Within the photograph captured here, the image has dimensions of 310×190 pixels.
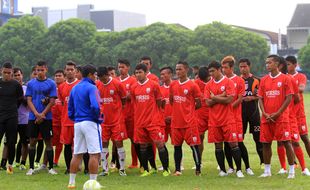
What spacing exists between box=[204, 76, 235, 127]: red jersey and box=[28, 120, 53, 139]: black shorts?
345cm

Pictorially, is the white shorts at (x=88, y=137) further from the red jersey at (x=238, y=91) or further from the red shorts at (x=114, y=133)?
the red jersey at (x=238, y=91)

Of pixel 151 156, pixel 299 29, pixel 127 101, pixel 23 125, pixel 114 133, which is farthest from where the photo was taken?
pixel 299 29

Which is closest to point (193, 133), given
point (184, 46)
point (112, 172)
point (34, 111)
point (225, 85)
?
point (225, 85)

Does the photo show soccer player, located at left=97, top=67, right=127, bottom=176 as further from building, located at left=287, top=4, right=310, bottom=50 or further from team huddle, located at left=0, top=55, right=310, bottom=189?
building, located at left=287, top=4, right=310, bottom=50

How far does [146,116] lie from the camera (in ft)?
45.1

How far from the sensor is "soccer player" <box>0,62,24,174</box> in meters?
14.3

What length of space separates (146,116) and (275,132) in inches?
104

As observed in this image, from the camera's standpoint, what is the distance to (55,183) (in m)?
12.7

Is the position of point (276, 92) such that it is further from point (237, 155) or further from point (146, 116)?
point (146, 116)

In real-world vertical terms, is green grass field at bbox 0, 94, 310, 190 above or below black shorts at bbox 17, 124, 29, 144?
below

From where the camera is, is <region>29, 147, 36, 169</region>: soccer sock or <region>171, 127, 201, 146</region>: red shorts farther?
<region>29, 147, 36, 169</region>: soccer sock

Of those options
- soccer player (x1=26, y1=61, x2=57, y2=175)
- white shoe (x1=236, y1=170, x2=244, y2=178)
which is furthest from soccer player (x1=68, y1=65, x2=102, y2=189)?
white shoe (x1=236, y1=170, x2=244, y2=178)

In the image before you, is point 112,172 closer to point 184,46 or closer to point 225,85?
point 225,85

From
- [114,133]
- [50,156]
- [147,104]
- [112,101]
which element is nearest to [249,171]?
[147,104]
